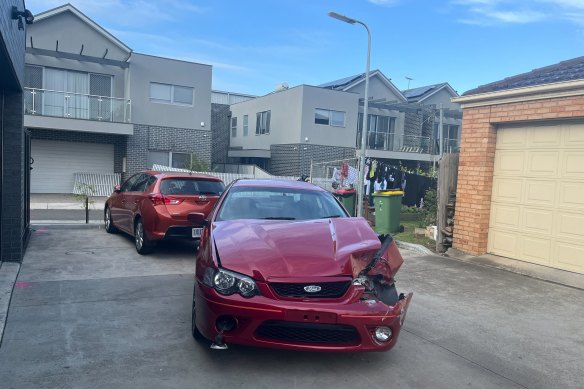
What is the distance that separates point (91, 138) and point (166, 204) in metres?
15.9

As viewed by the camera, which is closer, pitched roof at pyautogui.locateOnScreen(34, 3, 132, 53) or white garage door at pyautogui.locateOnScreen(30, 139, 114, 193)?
pitched roof at pyautogui.locateOnScreen(34, 3, 132, 53)

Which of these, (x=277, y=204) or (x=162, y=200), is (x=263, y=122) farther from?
(x=277, y=204)

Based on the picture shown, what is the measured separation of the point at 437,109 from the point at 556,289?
25.7 m

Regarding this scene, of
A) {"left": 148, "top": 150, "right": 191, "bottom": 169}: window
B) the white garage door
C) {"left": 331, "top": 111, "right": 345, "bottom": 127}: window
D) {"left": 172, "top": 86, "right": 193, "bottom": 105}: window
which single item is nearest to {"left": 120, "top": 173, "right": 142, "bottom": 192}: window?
{"left": 148, "top": 150, "right": 191, "bottom": 169}: window

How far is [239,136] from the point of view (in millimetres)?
33219

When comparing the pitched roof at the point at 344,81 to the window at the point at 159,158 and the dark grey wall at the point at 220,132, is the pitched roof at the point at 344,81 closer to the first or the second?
the dark grey wall at the point at 220,132

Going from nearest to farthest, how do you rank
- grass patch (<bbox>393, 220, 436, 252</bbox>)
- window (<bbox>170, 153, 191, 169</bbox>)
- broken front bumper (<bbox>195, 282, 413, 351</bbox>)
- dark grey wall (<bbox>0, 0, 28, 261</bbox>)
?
broken front bumper (<bbox>195, 282, 413, 351</bbox>) < dark grey wall (<bbox>0, 0, 28, 261</bbox>) < grass patch (<bbox>393, 220, 436, 252</bbox>) < window (<bbox>170, 153, 191, 169</bbox>)

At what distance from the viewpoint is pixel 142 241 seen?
840 cm

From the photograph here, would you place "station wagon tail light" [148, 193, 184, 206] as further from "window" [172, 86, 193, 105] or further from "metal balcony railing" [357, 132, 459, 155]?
"metal balcony railing" [357, 132, 459, 155]

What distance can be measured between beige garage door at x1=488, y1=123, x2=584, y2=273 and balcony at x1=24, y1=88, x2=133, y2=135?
55.4 feet

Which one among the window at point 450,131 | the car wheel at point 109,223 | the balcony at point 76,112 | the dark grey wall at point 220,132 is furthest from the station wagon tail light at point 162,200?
the window at point 450,131

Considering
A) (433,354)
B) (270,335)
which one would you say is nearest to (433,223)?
(433,354)

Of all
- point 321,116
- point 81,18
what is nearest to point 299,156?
point 321,116

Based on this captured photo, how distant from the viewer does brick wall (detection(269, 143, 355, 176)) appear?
86.8 ft
